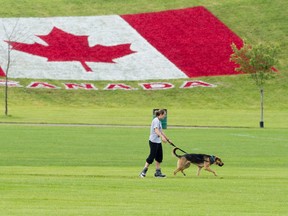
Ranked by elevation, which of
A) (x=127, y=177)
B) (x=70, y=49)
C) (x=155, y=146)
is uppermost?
(x=70, y=49)

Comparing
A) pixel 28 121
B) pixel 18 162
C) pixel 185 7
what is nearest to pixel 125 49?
pixel 185 7

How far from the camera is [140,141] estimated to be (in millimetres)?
53500

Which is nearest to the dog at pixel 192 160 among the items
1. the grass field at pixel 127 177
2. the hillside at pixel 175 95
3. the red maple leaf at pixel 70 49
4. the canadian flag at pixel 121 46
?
the grass field at pixel 127 177

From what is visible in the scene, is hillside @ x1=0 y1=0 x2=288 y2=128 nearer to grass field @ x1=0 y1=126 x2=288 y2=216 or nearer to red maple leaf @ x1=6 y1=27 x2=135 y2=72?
red maple leaf @ x1=6 y1=27 x2=135 y2=72

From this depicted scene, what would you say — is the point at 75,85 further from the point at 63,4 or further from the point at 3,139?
the point at 3,139

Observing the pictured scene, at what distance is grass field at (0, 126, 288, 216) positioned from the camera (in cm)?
2283

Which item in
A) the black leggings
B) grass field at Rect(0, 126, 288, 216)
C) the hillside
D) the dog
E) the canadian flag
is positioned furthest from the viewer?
the canadian flag

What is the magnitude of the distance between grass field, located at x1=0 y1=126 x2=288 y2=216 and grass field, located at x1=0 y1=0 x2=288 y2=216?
1.5 inches

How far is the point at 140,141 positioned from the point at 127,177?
69.0 feet

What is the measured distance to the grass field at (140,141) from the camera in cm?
2420

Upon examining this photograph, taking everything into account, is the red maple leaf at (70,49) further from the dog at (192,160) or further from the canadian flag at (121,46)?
the dog at (192,160)

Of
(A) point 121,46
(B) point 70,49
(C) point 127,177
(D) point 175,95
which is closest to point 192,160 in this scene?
(C) point 127,177

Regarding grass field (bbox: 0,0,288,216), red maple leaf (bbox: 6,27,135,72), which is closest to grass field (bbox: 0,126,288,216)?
grass field (bbox: 0,0,288,216)

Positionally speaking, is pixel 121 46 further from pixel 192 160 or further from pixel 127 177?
pixel 127 177
